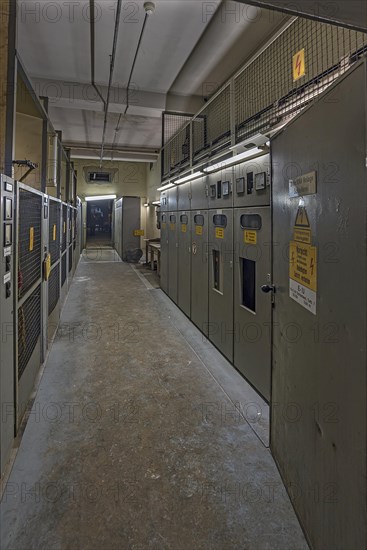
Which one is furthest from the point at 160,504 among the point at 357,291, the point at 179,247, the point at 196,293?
the point at 179,247

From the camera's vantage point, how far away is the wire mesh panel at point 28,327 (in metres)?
2.00

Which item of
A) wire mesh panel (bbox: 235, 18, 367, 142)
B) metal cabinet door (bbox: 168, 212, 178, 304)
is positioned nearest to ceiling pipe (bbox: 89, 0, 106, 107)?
wire mesh panel (bbox: 235, 18, 367, 142)

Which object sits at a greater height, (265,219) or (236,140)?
(236,140)

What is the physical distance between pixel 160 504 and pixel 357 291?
127 centimetres

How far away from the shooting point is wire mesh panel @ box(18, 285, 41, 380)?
6.57ft

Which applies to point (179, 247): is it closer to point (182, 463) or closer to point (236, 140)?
point (236, 140)

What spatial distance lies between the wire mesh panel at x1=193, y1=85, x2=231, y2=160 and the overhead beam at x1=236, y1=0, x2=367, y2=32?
215 cm

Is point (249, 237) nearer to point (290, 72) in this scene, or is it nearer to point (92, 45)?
point (290, 72)

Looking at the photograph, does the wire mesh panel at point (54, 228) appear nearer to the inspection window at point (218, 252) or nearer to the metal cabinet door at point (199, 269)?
the metal cabinet door at point (199, 269)

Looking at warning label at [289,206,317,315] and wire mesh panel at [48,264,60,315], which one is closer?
warning label at [289,206,317,315]

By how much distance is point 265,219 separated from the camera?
2.18m

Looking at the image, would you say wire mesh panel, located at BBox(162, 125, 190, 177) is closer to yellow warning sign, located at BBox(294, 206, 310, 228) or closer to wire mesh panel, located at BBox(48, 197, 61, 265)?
wire mesh panel, located at BBox(48, 197, 61, 265)

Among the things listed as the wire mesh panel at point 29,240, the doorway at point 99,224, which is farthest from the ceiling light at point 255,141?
the doorway at point 99,224

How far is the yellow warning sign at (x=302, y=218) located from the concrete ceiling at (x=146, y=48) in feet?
11.0
